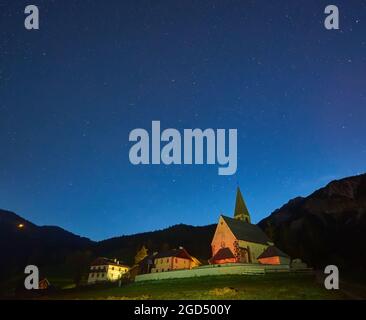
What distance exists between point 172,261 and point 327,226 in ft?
149

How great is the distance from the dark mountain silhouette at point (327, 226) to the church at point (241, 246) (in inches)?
429

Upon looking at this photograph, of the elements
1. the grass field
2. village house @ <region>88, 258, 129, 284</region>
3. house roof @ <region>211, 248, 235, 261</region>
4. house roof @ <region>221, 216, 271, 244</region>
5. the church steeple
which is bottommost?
village house @ <region>88, 258, 129, 284</region>

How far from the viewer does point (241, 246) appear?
175 feet

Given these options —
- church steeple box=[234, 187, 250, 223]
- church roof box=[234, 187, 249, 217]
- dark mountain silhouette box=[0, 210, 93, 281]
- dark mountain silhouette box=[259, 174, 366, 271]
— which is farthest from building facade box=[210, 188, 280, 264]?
dark mountain silhouette box=[0, 210, 93, 281]

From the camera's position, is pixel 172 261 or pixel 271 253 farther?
pixel 172 261

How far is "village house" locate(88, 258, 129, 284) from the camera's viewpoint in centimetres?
5153

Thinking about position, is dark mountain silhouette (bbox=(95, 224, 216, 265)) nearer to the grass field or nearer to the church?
the church

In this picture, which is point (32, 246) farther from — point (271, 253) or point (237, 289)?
point (237, 289)

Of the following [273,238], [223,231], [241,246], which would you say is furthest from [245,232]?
[273,238]

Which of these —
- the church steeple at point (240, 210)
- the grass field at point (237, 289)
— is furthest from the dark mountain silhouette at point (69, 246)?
the grass field at point (237, 289)

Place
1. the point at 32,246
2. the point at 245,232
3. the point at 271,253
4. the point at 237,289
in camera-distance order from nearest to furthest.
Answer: the point at 237,289
the point at 271,253
the point at 245,232
the point at 32,246

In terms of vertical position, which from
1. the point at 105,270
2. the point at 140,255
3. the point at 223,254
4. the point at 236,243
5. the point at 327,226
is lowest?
the point at 105,270

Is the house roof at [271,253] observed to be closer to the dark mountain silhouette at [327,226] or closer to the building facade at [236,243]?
the building facade at [236,243]
